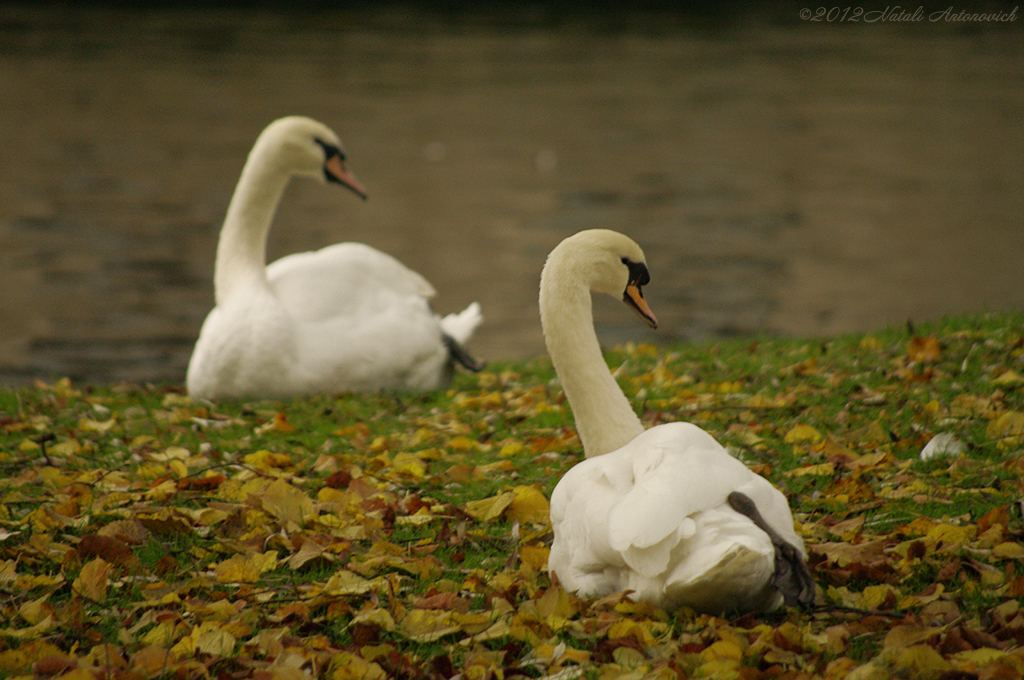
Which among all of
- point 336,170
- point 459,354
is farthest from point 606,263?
point 336,170

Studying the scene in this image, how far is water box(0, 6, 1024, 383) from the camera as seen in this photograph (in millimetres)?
13328

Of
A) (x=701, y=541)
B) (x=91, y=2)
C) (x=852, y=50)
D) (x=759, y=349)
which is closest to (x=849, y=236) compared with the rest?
(x=759, y=349)

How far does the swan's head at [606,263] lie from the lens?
13.4ft

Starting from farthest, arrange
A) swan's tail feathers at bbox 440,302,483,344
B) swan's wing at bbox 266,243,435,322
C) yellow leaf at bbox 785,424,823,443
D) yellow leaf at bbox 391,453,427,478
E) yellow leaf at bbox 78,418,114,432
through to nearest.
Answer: swan's tail feathers at bbox 440,302,483,344 → swan's wing at bbox 266,243,435,322 → yellow leaf at bbox 78,418,114,432 → yellow leaf at bbox 785,424,823,443 → yellow leaf at bbox 391,453,427,478

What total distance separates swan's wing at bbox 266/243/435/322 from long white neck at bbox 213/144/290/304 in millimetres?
236

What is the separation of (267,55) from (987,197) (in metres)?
28.6

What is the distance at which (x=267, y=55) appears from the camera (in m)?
40.3

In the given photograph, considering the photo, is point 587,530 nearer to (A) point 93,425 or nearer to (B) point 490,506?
(B) point 490,506

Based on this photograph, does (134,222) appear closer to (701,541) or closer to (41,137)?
(41,137)

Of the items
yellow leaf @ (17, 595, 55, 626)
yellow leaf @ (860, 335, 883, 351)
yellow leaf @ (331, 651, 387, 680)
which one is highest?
yellow leaf @ (331, 651, 387, 680)

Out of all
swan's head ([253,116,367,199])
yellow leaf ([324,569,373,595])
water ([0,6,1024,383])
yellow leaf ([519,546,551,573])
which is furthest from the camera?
water ([0,6,1024,383])

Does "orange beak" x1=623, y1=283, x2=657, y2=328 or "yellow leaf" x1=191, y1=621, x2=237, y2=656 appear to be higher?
"orange beak" x1=623, y1=283, x2=657, y2=328

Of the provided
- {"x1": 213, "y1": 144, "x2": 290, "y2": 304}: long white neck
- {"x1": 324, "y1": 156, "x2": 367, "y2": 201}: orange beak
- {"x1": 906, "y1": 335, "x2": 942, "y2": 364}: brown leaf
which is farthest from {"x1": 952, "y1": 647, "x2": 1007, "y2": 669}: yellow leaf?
{"x1": 324, "y1": 156, "x2": 367, "y2": 201}: orange beak

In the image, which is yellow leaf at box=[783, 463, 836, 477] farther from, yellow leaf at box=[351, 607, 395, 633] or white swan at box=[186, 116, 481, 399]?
white swan at box=[186, 116, 481, 399]
